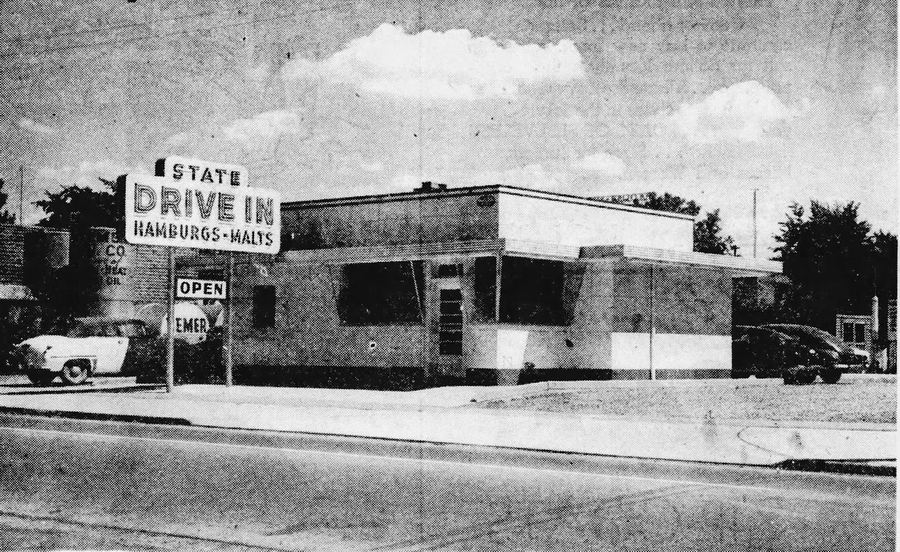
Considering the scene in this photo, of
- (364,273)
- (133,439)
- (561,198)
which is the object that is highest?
(561,198)

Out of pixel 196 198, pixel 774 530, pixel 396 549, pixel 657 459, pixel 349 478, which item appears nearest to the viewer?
pixel 396 549

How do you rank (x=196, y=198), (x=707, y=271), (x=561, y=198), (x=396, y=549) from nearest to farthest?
(x=396, y=549), (x=196, y=198), (x=561, y=198), (x=707, y=271)

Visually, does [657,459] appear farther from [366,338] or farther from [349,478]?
[366,338]

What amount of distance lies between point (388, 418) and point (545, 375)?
8.93 metres

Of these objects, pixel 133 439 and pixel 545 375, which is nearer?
pixel 133 439

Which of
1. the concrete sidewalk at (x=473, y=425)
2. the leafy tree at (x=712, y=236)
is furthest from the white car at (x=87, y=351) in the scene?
the leafy tree at (x=712, y=236)

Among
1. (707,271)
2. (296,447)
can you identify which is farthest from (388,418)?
(707,271)

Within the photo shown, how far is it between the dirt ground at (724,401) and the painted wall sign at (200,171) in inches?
341

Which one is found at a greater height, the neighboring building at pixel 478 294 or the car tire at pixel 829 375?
the neighboring building at pixel 478 294

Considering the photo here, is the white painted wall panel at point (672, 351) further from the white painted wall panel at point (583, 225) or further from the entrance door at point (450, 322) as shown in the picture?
the entrance door at point (450, 322)

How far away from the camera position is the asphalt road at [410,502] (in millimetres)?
7914

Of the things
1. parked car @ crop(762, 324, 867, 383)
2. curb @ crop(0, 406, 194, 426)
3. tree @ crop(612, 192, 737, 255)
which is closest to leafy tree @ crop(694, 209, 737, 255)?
tree @ crop(612, 192, 737, 255)

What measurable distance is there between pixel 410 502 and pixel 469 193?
1701 centimetres

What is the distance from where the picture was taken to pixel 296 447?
14.3 metres
